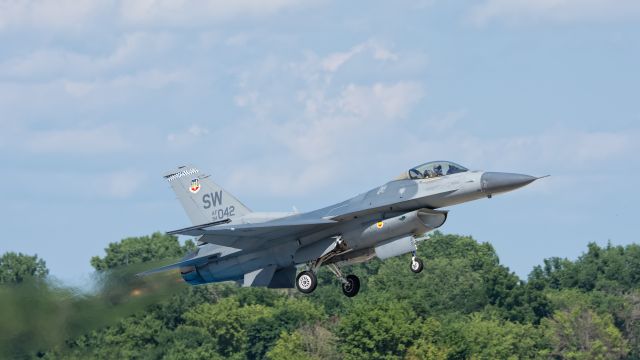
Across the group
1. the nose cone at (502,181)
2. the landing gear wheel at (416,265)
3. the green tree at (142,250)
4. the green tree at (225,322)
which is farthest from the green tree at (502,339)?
the nose cone at (502,181)

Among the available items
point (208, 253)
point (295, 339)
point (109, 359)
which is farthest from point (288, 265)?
point (295, 339)

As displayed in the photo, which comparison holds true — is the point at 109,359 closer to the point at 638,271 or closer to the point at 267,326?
the point at 267,326

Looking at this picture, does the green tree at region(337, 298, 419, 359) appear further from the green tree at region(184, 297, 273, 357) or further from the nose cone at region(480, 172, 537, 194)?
the nose cone at region(480, 172, 537, 194)

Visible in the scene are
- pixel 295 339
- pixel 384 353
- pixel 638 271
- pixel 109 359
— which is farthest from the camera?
pixel 638 271

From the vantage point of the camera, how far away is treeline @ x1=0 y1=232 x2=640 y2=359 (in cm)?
8738

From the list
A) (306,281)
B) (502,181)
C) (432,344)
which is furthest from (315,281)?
(432,344)

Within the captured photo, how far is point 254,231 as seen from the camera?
42000 mm

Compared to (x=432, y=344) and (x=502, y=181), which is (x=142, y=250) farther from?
(x=502, y=181)

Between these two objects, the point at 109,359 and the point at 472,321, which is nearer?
the point at 109,359

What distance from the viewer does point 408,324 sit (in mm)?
86562

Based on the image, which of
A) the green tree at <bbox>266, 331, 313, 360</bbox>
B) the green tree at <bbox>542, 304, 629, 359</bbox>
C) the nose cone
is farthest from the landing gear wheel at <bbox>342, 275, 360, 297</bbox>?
the green tree at <bbox>542, 304, 629, 359</bbox>

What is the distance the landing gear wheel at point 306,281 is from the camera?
4278 centimetres

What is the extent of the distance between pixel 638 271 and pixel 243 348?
134 ft

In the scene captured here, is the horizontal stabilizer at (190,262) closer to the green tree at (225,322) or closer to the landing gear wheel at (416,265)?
the landing gear wheel at (416,265)
